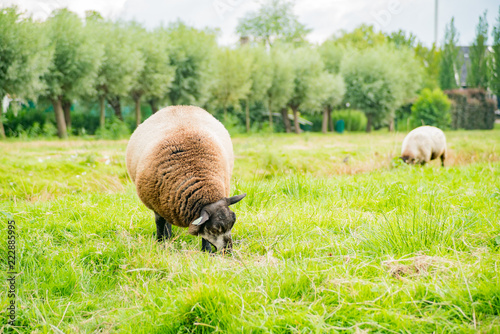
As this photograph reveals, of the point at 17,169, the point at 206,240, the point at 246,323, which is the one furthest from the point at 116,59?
the point at 246,323

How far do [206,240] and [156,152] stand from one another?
4.08 feet

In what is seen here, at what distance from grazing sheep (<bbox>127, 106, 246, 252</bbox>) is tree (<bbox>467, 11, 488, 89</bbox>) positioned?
4416 cm

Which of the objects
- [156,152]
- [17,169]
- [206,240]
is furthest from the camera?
[17,169]

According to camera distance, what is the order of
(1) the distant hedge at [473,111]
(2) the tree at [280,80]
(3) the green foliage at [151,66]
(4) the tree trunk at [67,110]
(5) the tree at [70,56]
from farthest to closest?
(1) the distant hedge at [473,111], (2) the tree at [280,80], (4) the tree trunk at [67,110], (3) the green foliage at [151,66], (5) the tree at [70,56]

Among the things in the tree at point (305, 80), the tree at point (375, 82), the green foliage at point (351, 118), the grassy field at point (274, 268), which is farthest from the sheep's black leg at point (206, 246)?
the green foliage at point (351, 118)

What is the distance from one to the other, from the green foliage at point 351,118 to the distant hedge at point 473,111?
934cm

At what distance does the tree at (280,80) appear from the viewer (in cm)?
3238

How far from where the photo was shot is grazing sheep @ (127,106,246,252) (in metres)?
4.07

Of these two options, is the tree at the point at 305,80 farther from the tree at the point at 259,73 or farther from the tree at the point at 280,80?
the tree at the point at 259,73

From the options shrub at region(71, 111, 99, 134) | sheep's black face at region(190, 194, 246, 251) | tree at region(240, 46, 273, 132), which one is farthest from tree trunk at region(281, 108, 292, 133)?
sheep's black face at region(190, 194, 246, 251)

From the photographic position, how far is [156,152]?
178 inches

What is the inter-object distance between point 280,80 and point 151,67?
39.0ft

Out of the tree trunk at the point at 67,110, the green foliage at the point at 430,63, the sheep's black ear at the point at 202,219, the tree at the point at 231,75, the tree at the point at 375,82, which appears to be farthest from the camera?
the green foliage at the point at 430,63

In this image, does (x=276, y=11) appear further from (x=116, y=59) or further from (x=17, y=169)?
(x=17, y=169)
